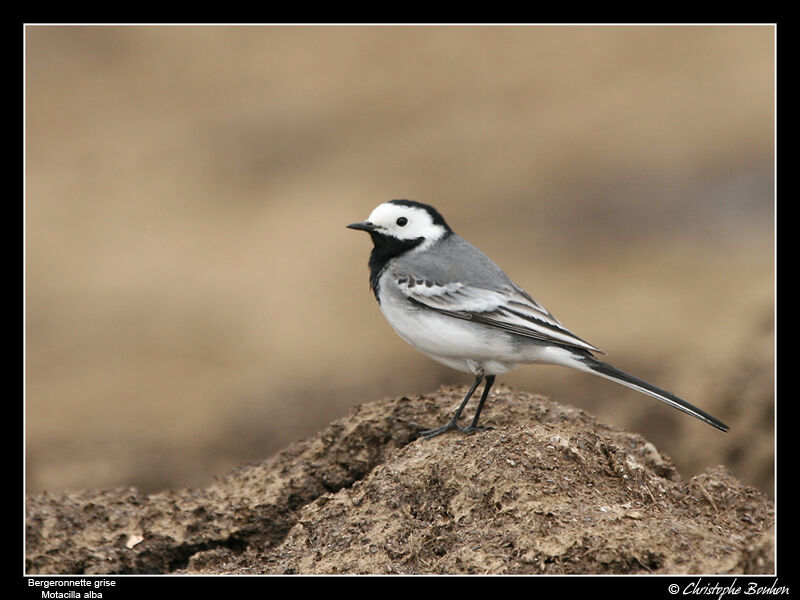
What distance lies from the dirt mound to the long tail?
0.46 metres

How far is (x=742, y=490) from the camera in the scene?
665 centimetres

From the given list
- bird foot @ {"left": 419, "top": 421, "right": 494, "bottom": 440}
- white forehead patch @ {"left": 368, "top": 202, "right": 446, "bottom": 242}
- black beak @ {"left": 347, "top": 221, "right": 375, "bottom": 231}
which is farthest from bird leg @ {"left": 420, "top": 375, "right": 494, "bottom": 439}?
black beak @ {"left": 347, "top": 221, "right": 375, "bottom": 231}

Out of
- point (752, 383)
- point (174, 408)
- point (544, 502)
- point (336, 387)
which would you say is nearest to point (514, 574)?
point (544, 502)

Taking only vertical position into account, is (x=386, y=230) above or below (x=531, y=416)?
above

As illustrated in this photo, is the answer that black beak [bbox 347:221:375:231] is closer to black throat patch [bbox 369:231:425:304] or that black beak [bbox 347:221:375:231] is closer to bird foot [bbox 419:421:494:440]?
black throat patch [bbox 369:231:425:304]

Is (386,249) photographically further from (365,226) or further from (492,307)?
(492,307)

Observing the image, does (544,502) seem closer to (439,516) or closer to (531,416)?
(439,516)

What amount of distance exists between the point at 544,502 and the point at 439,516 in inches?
27.5

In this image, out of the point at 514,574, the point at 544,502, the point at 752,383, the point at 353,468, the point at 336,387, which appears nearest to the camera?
the point at 514,574

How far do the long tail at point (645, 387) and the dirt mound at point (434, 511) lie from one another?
46cm

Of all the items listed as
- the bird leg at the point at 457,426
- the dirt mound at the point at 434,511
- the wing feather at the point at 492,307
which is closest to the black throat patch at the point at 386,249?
the wing feather at the point at 492,307

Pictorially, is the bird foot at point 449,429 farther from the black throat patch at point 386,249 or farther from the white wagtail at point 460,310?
the black throat patch at point 386,249

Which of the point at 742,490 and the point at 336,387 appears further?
the point at 336,387

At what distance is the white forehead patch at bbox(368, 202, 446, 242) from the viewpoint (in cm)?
781
